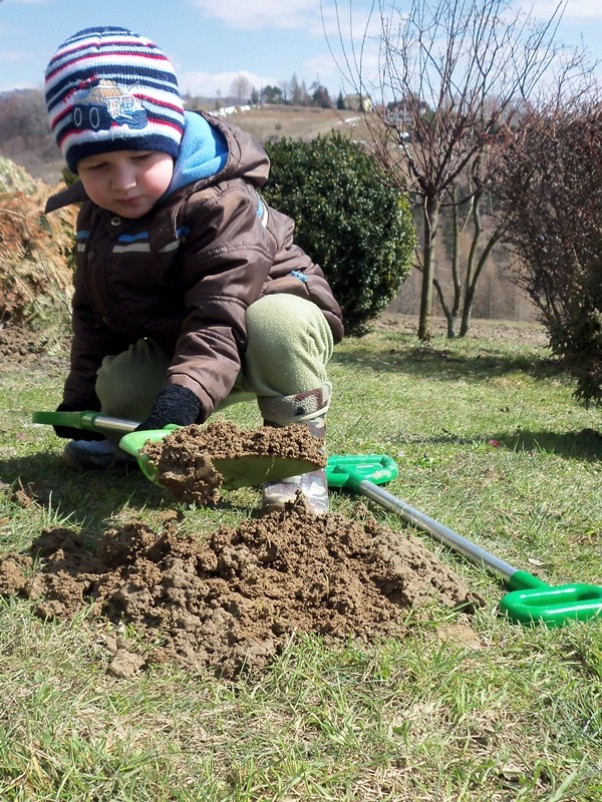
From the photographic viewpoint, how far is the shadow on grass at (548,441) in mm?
4258

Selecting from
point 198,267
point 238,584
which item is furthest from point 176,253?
point 238,584

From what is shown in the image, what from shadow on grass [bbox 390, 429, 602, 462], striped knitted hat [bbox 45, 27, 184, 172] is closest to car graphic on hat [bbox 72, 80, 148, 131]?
striped knitted hat [bbox 45, 27, 184, 172]

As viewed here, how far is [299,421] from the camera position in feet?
9.30

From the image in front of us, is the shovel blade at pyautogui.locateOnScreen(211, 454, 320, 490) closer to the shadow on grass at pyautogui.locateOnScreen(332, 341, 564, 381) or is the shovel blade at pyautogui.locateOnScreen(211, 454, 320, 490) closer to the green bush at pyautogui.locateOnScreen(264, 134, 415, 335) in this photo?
the shadow on grass at pyautogui.locateOnScreen(332, 341, 564, 381)

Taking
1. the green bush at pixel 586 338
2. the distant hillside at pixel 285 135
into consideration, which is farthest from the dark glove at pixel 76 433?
the green bush at pixel 586 338

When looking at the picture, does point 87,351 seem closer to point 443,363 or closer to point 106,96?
point 106,96

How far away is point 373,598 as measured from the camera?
201 centimetres

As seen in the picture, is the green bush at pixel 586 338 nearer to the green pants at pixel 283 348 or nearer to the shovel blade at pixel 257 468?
the green pants at pixel 283 348

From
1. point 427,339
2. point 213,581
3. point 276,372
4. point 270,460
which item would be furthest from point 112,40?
point 427,339

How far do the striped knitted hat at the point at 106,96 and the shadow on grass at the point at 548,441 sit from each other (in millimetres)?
2222

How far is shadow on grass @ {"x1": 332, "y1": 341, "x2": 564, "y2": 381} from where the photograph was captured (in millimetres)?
8117

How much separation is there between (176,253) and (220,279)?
21 cm

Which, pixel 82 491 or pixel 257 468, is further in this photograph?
pixel 82 491

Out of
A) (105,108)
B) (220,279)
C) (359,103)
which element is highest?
(359,103)
